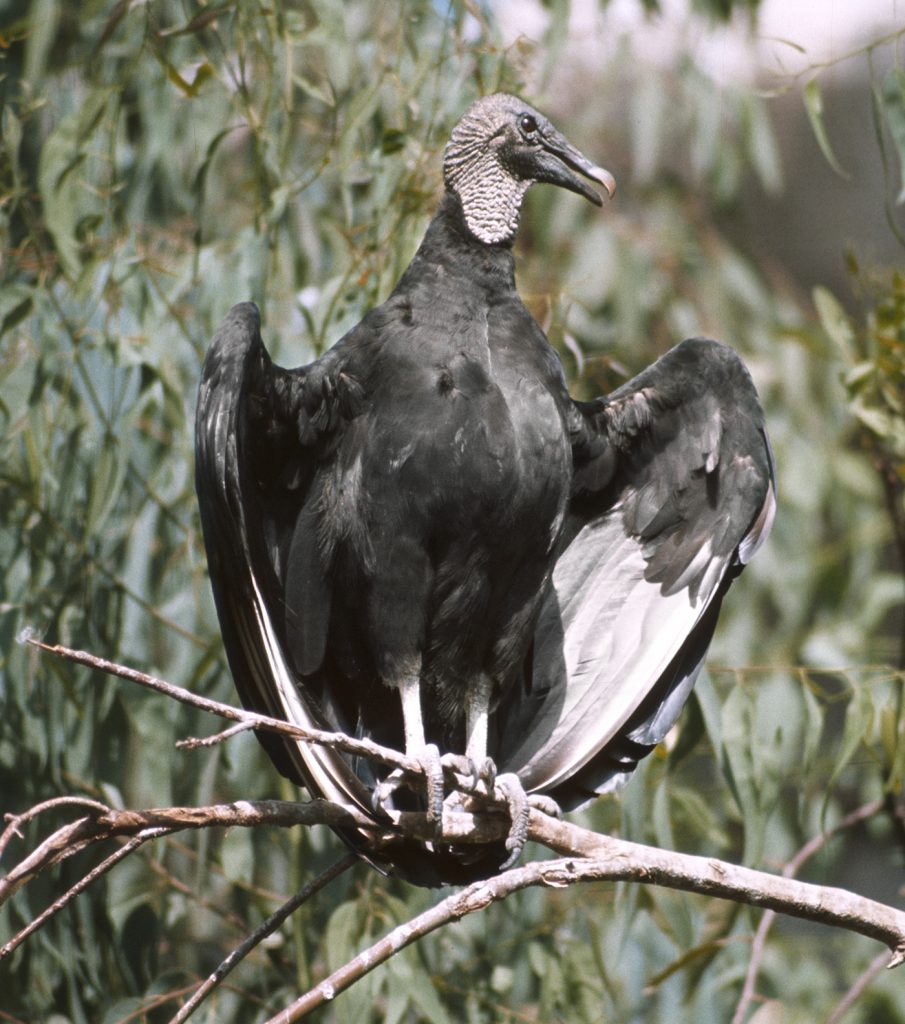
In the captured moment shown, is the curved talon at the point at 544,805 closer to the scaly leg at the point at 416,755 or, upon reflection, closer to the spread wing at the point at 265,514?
the scaly leg at the point at 416,755

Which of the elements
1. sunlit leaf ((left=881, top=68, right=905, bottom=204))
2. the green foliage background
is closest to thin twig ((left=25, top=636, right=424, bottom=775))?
the green foliage background

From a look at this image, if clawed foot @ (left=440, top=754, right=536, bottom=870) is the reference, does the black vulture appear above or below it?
above

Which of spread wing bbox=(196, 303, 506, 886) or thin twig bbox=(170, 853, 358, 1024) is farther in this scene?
spread wing bbox=(196, 303, 506, 886)

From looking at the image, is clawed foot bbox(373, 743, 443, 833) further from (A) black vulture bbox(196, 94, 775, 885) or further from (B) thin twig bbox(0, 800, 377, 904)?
→ (B) thin twig bbox(0, 800, 377, 904)

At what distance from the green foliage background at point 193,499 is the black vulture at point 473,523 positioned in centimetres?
31

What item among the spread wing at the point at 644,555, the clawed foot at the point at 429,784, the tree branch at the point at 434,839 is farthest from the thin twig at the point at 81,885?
the spread wing at the point at 644,555

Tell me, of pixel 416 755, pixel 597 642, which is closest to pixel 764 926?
pixel 597 642

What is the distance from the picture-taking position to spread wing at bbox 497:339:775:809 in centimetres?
291

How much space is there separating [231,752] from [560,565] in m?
0.78

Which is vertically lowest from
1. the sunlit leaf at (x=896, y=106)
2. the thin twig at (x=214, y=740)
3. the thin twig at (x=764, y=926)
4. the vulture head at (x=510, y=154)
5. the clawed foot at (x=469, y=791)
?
the thin twig at (x=764, y=926)

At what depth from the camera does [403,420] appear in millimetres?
2705

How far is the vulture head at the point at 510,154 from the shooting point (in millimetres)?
3006

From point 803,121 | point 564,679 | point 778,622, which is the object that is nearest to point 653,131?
point 778,622

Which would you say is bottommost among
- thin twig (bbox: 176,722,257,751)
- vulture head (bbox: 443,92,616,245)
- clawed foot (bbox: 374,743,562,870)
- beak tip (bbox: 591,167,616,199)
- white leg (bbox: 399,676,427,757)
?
clawed foot (bbox: 374,743,562,870)
